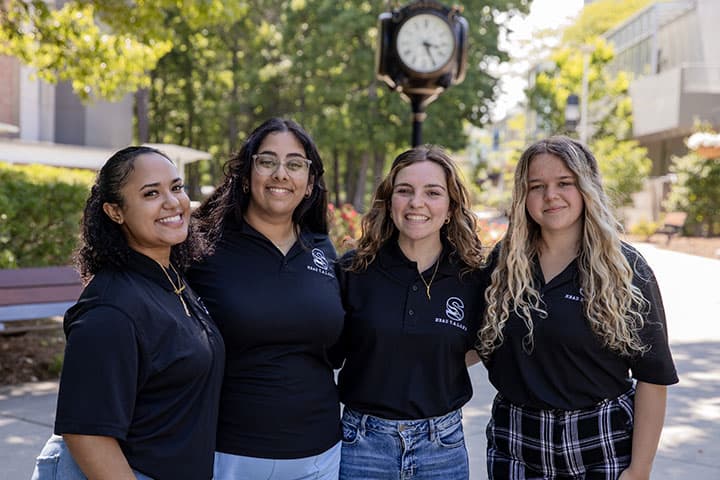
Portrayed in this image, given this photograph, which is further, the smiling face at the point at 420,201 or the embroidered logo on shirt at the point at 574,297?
the smiling face at the point at 420,201

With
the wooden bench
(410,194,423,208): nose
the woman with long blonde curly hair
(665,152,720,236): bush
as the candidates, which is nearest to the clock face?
(410,194,423,208): nose

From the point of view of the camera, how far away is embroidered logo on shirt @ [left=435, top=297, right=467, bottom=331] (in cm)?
303

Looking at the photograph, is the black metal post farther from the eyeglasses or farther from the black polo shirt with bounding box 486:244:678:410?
the black polo shirt with bounding box 486:244:678:410

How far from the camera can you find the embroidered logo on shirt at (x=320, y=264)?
3047 millimetres

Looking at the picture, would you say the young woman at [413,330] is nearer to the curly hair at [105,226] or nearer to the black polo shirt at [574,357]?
the black polo shirt at [574,357]

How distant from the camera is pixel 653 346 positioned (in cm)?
280

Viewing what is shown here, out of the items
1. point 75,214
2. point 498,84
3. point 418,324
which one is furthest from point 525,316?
point 498,84

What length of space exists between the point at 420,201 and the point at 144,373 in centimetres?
131

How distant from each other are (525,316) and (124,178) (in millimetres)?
1418

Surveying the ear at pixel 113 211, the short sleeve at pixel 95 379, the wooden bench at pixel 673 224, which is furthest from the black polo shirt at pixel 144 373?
the wooden bench at pixel 673 224

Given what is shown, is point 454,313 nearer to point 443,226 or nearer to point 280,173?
point 443,226

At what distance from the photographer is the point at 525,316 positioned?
111 inches

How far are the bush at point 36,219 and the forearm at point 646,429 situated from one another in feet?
19.5

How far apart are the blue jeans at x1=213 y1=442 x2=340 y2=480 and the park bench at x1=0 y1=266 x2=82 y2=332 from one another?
4224 mm
